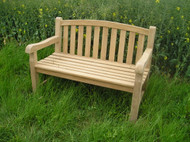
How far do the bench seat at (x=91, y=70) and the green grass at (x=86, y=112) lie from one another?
0.29 meters

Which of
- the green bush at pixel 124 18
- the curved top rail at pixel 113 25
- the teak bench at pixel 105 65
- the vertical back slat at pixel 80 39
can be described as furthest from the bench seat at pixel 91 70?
the green bush at pixel 124 18

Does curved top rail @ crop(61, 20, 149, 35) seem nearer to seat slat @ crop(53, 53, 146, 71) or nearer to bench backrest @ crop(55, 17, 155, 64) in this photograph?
bench backrest @ crop(55, 17, 155, 64)

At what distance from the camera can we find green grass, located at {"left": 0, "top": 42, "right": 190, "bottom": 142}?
7.87 ft

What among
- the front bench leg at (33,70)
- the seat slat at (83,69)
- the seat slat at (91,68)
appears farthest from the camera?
the front bench leg at (33,70)

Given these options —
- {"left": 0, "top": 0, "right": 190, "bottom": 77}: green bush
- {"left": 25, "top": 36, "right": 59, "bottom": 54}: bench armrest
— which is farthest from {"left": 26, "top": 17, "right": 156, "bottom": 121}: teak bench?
{"left": 0, "top": 0, "right": 190, "bottom": 77}: green bush

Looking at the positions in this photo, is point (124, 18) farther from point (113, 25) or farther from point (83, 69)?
point (83, 69)

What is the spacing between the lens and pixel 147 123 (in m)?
2.57

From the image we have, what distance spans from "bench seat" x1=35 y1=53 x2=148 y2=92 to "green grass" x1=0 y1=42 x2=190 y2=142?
0.95ft

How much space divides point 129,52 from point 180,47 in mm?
883

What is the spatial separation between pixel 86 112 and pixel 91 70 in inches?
20.9

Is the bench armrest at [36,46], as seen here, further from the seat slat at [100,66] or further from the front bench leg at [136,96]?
A: the front bench leg at [136,96]

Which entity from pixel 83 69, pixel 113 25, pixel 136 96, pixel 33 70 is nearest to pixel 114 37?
pixel 113 25

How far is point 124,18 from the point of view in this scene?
3656mm

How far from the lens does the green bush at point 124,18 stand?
351cm
